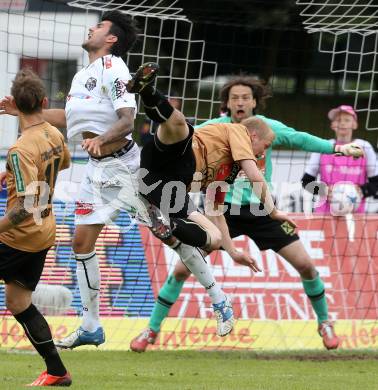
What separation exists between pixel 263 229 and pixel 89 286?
1.94m

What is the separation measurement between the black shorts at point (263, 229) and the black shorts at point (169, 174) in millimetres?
1876

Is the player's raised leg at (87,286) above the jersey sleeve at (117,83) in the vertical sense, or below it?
below

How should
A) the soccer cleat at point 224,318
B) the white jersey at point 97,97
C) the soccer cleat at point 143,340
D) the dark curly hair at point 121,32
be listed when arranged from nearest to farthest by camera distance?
the soccer cleat at point 224,318 → the white jersey at point 97,97 → the dark curly hair at point 121,32 → the soccer cleat at point 143,340

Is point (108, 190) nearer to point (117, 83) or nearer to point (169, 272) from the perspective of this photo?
point (117, 83)

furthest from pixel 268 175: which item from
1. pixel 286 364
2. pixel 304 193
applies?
pixel 304 193

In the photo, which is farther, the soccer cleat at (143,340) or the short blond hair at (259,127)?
the soccer cleat at (143,340)

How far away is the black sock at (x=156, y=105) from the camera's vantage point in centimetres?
708

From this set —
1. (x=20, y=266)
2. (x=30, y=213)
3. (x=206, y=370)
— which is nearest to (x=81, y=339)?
(x=206, y=370)

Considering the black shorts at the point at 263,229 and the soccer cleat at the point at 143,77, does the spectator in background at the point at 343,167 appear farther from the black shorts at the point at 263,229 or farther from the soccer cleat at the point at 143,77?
the soccer cleat at the point at 143,77

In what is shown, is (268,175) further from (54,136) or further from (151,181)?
(54,136)

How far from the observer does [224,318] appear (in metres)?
7.75

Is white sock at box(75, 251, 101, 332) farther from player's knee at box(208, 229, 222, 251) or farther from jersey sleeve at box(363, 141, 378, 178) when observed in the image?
jersey sleeve at box(363, 141, 378, 178)

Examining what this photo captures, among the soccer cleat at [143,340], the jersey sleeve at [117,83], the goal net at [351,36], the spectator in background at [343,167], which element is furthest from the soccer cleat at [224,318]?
the spectator in background at [343,167]

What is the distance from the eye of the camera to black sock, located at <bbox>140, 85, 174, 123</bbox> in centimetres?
708
